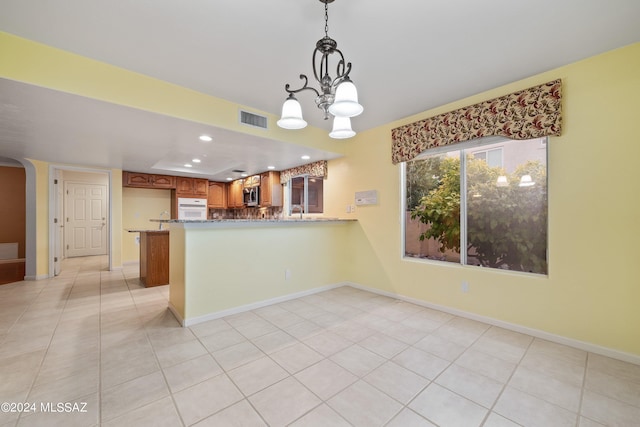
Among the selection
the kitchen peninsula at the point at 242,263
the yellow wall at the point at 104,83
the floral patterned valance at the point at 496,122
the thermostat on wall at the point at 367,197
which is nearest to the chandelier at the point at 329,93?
the yellow wall at the point at 104,83

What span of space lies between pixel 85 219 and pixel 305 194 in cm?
654

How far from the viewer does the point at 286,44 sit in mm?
1984

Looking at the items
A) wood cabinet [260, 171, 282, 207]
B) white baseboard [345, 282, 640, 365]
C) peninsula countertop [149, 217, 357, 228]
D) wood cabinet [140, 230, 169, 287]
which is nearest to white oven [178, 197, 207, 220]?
wood cabinet [260, 171, 282, 207]

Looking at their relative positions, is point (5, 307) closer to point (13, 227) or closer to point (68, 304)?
point (68, 304)

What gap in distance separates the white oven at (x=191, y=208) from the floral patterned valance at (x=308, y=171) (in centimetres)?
257

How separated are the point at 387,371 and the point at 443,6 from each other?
2.49 metres

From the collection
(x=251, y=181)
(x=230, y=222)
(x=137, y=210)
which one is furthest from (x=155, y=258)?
(x=137, y=210)

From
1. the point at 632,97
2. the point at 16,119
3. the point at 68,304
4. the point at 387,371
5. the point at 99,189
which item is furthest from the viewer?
the point at 99,189

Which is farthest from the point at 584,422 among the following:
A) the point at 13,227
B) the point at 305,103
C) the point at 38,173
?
the point at 13,227

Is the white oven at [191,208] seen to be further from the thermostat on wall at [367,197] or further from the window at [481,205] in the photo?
the window at [481,205]

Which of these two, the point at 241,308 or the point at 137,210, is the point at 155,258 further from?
the point at 137,210

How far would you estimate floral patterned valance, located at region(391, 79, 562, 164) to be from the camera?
2338 millimetres

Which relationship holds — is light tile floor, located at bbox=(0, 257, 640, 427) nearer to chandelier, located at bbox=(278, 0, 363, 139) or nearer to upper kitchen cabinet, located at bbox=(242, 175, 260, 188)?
chandelier, located at bbox=(278, 0, 363, 139)

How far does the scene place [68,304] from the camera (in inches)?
130
